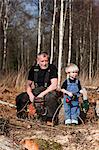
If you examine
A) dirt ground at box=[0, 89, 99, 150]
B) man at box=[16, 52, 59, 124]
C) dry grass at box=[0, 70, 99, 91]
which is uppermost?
man at box=[16, 52, 59, 124]

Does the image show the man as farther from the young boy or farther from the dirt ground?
the dirt ground

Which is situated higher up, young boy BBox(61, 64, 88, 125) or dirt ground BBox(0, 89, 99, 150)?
young boy BBox(61, 64, 88, 125)

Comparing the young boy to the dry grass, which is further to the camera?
the dry grass

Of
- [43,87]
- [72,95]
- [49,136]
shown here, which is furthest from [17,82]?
[49,136]

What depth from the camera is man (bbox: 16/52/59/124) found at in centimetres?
551

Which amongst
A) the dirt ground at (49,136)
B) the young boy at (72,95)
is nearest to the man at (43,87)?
the young boy at (72,95)

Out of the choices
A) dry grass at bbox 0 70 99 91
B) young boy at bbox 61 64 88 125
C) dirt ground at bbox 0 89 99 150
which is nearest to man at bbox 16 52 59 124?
young boy at bbox 61 64 88 125

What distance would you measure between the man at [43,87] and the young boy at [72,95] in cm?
16

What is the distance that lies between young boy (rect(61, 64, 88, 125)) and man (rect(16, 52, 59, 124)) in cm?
16

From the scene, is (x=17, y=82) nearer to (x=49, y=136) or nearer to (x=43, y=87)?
(x=43, y=87)

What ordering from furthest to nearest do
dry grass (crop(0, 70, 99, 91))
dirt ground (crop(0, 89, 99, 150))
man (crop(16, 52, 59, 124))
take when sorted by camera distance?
dry grass (crop(0, 70, 99, 91)), man (crop(16, 52, 59, 124)), dirt ground (crop(0, 89, 99, 150))

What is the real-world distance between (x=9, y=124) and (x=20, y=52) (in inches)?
1242

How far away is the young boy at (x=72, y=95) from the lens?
5570 millimetres

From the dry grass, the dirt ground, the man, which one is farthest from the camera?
the dry grass
